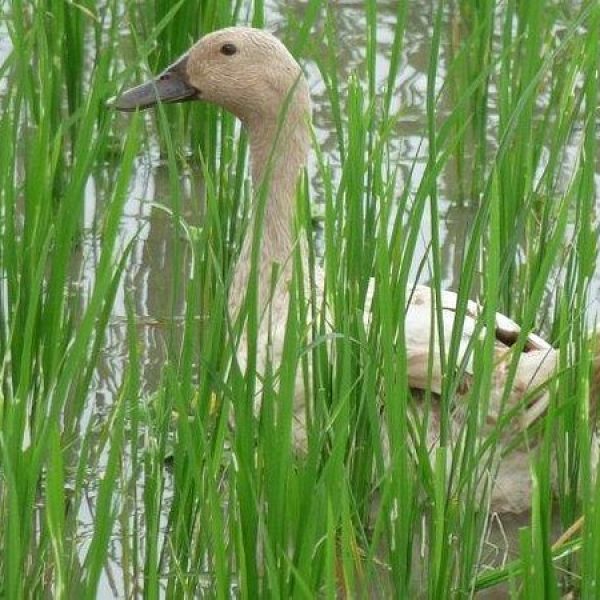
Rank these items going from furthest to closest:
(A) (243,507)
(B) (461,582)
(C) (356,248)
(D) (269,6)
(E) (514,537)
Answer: (D) (269,6), (E) (514,537), (C) (356,248), (B) (461,582), (A) (243,507)

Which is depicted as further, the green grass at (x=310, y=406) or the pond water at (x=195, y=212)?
the pond water at (x=195, y=212)

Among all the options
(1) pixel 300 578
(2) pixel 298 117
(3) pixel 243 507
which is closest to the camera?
(1) pixel 300 578

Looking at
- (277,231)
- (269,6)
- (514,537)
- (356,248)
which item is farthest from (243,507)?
(269,6)

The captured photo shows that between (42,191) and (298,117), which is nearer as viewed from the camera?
(42,191)

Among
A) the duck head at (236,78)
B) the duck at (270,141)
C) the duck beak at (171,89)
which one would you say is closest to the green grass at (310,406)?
the duck at (270,141)

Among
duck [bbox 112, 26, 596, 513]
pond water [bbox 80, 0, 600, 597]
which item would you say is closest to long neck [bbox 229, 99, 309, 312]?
duck [bbox 112, 26, 596, 513]

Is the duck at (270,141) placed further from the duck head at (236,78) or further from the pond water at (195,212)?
the pond water at (195,212)

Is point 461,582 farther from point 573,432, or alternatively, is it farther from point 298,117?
point 298,117

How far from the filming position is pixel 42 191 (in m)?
3.00

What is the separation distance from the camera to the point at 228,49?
413 cm

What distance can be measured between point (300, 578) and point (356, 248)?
0.73m

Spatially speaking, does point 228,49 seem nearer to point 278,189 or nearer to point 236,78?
point 236,78

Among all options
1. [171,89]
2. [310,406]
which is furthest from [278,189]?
[310,406]

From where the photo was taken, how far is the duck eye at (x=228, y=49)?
13.5 ft
